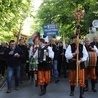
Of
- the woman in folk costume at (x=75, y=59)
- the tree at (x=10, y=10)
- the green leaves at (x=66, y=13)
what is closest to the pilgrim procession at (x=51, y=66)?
the woman in folk costume at (x=75, y=59)

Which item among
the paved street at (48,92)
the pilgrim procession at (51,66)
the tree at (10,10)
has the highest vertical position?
the tree at (10,10)

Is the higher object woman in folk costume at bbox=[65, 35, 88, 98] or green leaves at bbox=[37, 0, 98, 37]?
green leaves at bbox=[37, 0, 98, 37]

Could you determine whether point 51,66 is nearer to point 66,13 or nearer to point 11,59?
point 11,59

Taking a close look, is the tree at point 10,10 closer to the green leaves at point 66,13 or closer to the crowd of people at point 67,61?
the green leaves at point 66,13

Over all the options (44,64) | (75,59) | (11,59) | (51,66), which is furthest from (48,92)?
(75,59)

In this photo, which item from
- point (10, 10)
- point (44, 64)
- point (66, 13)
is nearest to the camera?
point (44, 64)

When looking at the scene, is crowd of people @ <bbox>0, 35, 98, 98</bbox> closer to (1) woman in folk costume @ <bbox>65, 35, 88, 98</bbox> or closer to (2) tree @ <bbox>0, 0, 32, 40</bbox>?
(1) woman in folk costume @ <bbox>65, 35, 88, 98</bbox>

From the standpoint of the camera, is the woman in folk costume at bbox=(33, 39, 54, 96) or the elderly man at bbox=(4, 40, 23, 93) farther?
the elderly man at bbox=(4, 40, 23, 93)

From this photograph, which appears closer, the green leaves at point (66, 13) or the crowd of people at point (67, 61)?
A: the crowd of people at point (67, 61)

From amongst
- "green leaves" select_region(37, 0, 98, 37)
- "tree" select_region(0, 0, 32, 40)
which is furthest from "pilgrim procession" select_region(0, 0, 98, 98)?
"green leaves" select_region(37, 0, 98, 37)

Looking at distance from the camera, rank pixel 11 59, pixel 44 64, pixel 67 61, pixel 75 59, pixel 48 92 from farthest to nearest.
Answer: pixel 11 59
pixel 48 92
pixel 67 61
pixel 44 64
pixel 75 59

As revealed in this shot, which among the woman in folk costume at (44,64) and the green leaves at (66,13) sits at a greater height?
the green leaves at (66,13)

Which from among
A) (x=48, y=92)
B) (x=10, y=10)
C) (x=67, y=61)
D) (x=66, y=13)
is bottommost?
(x=48, y=92)

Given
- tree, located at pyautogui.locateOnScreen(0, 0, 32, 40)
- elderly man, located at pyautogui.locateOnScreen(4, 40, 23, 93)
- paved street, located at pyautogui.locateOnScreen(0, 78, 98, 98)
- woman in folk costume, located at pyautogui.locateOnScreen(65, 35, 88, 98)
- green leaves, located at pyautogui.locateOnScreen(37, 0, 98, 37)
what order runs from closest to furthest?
woman in folk costume, located at pyautogui.locateOnScreen(65, 35, 88, 98), paved street, located at pyautogui.locateOnScreen(0, 78, 98, 98), elderly man, located at pyautogui.locateOnScreen(4, 40, 23, 93), tree, located at pyautogui.locateOnScreen(0, 0, 32, 40), green leaves, located at pyautogui.locateOnScreen(37, 0, 98, 37)
